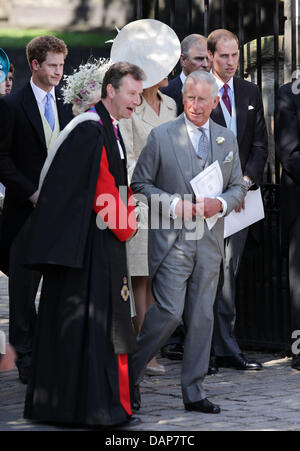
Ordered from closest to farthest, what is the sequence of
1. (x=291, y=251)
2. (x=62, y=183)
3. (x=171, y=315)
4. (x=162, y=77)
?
1. (x=62, y=183)
2. (x=171, y=315)
3. (x=162, y=77)
4. (x=291, y=251)

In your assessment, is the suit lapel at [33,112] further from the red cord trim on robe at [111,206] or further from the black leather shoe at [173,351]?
the black leather shoe at [173,351]

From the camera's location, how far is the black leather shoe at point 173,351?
329 inches

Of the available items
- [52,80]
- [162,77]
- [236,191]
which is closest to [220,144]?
[236,191]

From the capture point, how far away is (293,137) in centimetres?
786

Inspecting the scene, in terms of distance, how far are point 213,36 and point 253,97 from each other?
54 cm

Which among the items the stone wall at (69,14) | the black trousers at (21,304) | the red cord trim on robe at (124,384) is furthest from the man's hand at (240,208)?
the stone wall at (69,14)

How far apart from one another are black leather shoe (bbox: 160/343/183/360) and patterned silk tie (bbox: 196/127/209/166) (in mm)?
2200

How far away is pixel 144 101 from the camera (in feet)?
25.1

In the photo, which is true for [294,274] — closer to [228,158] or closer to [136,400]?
[228,158]

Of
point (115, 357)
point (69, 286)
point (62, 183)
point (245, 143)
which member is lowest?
point (115, 357)

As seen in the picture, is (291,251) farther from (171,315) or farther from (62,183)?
(62,183)

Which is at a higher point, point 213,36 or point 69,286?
point 213,36

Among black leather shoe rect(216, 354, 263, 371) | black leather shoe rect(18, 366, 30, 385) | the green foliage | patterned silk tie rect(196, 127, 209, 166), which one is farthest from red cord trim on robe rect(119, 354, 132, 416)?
the green foliage

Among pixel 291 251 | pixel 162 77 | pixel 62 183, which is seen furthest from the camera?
pixel 291 251
